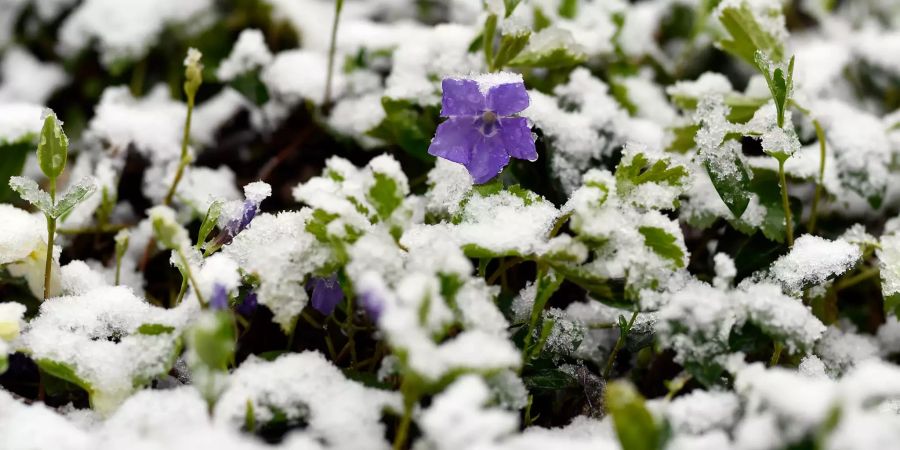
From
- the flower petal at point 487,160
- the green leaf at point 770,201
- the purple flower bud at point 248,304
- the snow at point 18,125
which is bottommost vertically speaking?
the purple flower bud at point 248,304

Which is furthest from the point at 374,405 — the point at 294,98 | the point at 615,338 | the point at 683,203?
the point at 294,98

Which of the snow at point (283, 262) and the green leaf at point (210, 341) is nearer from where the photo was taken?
the green leaf at point (210, 341)

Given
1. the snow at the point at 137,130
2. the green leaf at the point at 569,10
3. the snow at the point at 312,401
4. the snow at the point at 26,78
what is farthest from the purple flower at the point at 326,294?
the snow at the point at 26,78

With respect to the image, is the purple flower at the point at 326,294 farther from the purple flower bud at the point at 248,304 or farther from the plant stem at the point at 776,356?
the plant stem at the point at 776,356

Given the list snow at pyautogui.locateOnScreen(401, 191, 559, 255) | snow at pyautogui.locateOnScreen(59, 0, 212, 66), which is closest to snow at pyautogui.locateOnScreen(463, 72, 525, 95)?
snow at pyautogui.locateOnScreen(401, 191, 559, 255)

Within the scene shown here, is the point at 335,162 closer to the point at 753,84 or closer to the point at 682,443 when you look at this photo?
the point at 682,443

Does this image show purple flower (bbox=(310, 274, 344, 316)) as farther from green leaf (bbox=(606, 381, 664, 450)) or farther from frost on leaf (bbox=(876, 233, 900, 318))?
frost on leaf (bbox=(876, 233, 900, 318))
